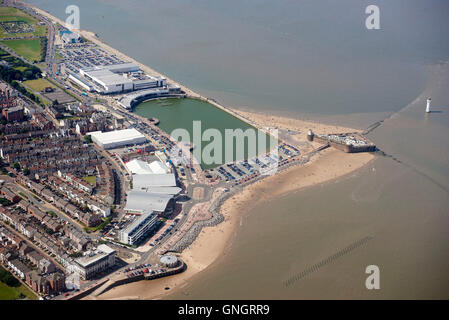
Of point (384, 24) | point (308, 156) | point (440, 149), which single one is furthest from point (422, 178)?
point (384, 24)

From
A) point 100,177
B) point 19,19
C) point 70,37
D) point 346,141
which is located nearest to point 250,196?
point 100,177

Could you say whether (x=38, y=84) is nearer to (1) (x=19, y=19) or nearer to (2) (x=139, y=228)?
(1) (x=19, y=19)

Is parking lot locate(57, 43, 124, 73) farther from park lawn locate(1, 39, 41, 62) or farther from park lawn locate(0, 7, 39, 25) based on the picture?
park lawn locate(0, 7, 39, 25)

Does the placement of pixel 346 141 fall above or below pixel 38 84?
below

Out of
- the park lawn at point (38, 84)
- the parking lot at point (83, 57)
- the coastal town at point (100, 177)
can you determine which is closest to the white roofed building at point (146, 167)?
the coastal town at point (100, 177)

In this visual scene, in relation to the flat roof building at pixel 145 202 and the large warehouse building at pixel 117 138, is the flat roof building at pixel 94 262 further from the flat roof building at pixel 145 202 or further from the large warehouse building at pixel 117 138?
the large warehouse building at pixel 117 138
